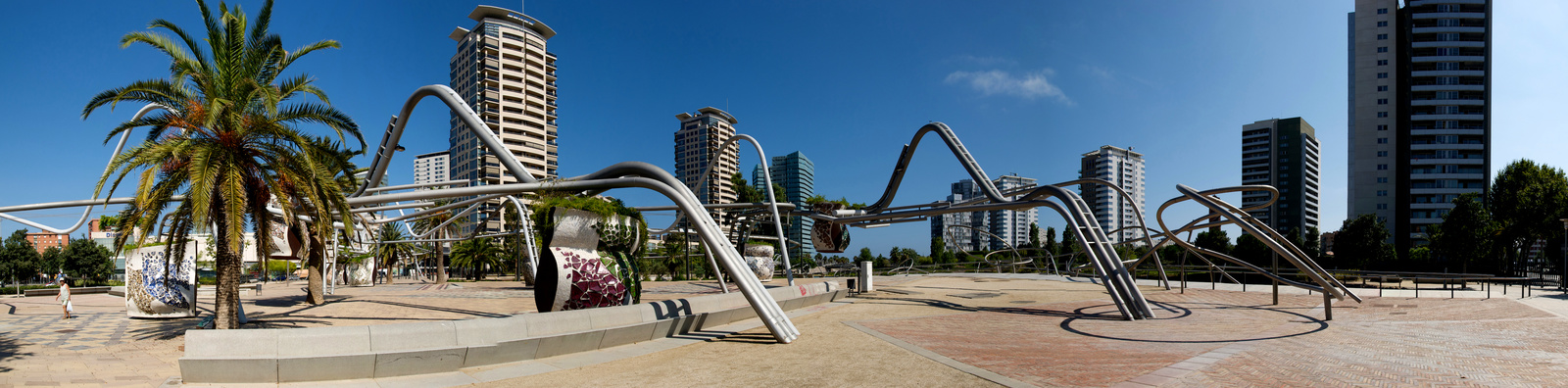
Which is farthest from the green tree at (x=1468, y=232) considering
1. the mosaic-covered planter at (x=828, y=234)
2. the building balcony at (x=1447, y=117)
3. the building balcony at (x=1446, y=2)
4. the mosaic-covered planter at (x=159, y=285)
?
the mosaic-covered planter at (x=159, y=285)

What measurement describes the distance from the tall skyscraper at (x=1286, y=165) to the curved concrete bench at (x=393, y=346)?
160308mm

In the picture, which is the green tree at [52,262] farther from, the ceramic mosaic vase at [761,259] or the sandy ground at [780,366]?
the sandy ground at [780,366]

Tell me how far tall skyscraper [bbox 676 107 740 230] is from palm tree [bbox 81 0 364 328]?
356ft

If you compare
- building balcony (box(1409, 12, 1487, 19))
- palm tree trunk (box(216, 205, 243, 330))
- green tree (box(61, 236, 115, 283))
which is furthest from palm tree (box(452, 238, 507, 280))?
building balcony (box(1409, 12, 1487, 19))

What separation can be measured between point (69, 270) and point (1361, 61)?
14757cm

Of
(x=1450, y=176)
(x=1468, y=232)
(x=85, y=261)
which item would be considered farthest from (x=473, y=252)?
(x=1450, y=176)

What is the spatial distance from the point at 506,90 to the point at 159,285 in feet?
286

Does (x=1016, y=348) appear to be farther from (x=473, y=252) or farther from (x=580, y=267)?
(x=473, y=252)

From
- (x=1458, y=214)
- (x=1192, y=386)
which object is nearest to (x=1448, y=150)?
(x=1458, y=214)

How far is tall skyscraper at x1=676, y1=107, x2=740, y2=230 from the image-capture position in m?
133

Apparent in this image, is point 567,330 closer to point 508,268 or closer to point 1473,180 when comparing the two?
point 508,268

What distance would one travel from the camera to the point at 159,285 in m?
17.9

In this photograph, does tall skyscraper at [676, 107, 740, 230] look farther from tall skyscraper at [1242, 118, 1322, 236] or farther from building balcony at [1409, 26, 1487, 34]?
tall skyscraper at [1242, 118, 1322, 236]

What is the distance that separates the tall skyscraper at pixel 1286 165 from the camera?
140 meters
